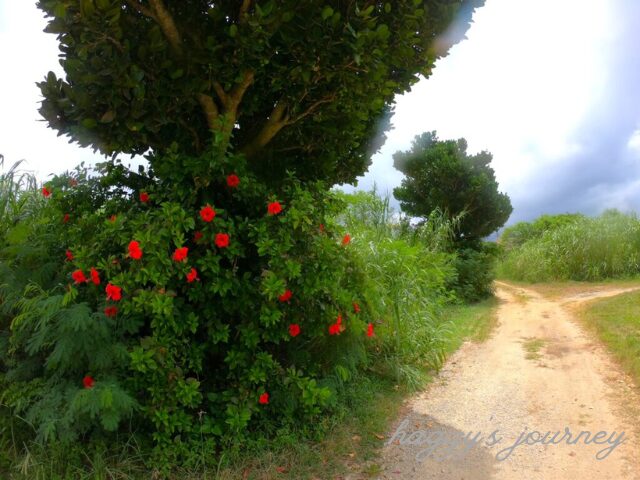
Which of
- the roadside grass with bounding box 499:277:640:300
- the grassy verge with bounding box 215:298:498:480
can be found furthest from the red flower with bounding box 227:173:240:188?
the roadside grass with bounding box 499:277:640:300

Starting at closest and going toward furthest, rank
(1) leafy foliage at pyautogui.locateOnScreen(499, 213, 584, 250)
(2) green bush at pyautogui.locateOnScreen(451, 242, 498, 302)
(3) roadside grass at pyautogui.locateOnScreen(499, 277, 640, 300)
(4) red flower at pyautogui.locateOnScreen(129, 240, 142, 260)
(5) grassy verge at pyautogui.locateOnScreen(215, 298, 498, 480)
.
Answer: (4) red flower at pyautogui.locateOnScreen(129, 240, 142, 260)
(5) grassy verge at pyautogui.locateOnScreen(215, 298, 498, 480)
(2) green bush at pyautogui.locateOnScreen(451, 242, 498, 302)
(3) roadside grass at pyautogui.locateOnScreen(499, 277, 640, 300)
(1) leafy foliage at pyautogui.locateOnScreen(499, 213, 584, 250)

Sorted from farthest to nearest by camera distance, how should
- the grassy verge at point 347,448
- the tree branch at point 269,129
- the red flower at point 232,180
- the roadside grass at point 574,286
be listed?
1. the roadside grass at point 574,286
2. the tree branch at point 269,129
3. the red flower at point 232,180
4. the grassy verge at point 347,448

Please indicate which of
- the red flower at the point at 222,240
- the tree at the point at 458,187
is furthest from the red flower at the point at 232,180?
the tree at the point at 458,187

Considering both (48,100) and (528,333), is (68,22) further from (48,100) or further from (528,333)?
(528,333)

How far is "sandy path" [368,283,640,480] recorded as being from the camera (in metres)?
4.07

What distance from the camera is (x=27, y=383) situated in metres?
3.82

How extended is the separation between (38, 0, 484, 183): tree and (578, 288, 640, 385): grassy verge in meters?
4.84

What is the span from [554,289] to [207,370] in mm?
15526

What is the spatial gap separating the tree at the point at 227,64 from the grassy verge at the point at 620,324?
4.84m

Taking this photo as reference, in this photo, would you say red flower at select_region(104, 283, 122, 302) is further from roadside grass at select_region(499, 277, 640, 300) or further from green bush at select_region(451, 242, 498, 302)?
roadside grass at select_region(499, 277, 640, 300)

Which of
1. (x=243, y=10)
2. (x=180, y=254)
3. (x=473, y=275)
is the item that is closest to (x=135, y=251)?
Answer: (x=180, y=254)

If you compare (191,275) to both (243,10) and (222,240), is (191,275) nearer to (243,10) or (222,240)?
(222,240)

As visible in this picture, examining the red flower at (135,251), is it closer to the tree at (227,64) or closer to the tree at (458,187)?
the tree at (227,64)

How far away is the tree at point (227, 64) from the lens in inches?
140
